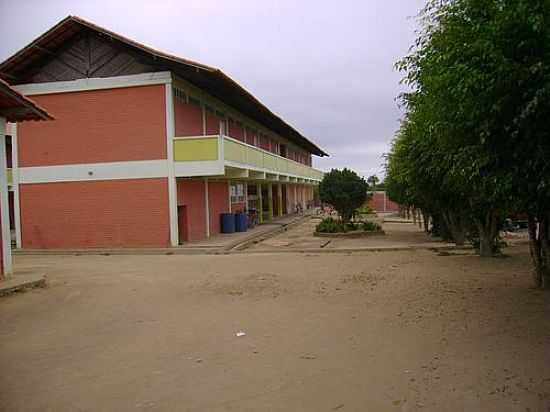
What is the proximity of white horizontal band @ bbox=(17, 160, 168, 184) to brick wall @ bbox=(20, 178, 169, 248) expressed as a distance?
20 cm

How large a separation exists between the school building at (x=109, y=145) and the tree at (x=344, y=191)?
5165 millimetres

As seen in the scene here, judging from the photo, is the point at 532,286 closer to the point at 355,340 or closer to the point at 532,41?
the point at 355,340

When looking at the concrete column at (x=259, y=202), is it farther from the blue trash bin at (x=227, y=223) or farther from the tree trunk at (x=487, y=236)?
the tree trunk at (x=487, y=236)

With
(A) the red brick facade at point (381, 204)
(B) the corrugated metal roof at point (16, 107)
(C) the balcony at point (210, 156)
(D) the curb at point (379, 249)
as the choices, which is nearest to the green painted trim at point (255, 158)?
(C) the balcony at point (210, 156)

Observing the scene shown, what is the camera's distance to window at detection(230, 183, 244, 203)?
2603cm

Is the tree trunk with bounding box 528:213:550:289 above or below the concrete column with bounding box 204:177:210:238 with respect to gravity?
below

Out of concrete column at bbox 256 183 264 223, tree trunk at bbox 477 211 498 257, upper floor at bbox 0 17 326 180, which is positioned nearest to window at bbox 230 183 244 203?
concrete column at bbox 256 183 264 223

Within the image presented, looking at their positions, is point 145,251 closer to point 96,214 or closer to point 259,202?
point 96,214

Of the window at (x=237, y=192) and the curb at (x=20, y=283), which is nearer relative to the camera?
the curb at (x=20, y=283)

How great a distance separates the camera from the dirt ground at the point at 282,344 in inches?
170

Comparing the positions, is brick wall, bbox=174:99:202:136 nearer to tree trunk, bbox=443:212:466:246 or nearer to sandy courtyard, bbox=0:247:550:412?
sandy courtyard, bbox=0:247:550:412

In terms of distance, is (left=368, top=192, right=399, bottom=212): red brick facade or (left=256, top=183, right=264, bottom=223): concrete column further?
(left=368, top=192, right=399, bottom=212): red brick facade

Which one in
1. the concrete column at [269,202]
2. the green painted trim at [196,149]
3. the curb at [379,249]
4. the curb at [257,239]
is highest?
the green painted trim at [196,149]

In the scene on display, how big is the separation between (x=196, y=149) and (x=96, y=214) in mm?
4679
